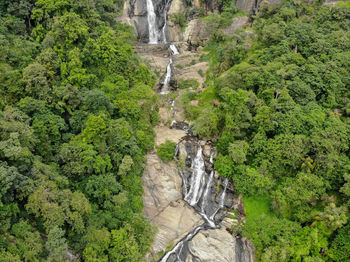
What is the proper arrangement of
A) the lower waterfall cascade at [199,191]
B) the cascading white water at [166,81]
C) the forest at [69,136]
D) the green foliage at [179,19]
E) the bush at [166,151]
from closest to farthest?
the forest at [69,136]
the lower waterfall cascade at [199,191]
the bush at [166,151]
the cascading white water at [166,81]
the green foliage at [179,19]

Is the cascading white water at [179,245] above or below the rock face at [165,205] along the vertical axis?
below

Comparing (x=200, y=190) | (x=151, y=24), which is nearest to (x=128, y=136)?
(x=200, y=190)

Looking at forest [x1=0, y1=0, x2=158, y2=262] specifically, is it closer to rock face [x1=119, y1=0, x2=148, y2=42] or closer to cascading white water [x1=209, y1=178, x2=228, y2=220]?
cascading white water [x1=209, y1=178, x2=228, y2=220]

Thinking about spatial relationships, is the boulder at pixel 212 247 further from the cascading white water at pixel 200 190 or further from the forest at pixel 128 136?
the forest at pixel 128 136

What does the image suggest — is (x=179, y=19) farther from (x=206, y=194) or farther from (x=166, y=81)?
(x=206, y=194)

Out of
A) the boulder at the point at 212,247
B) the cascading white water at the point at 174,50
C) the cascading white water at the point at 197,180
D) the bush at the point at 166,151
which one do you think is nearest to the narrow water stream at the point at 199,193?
the cascading white water at the point at 197,180

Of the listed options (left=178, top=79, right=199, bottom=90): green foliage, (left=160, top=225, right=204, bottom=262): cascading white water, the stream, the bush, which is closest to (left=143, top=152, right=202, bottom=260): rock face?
(left=160, top=225, right=204, bottom=262): cascading white water

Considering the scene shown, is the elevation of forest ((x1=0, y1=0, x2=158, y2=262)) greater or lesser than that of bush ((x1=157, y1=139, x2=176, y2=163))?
greater
